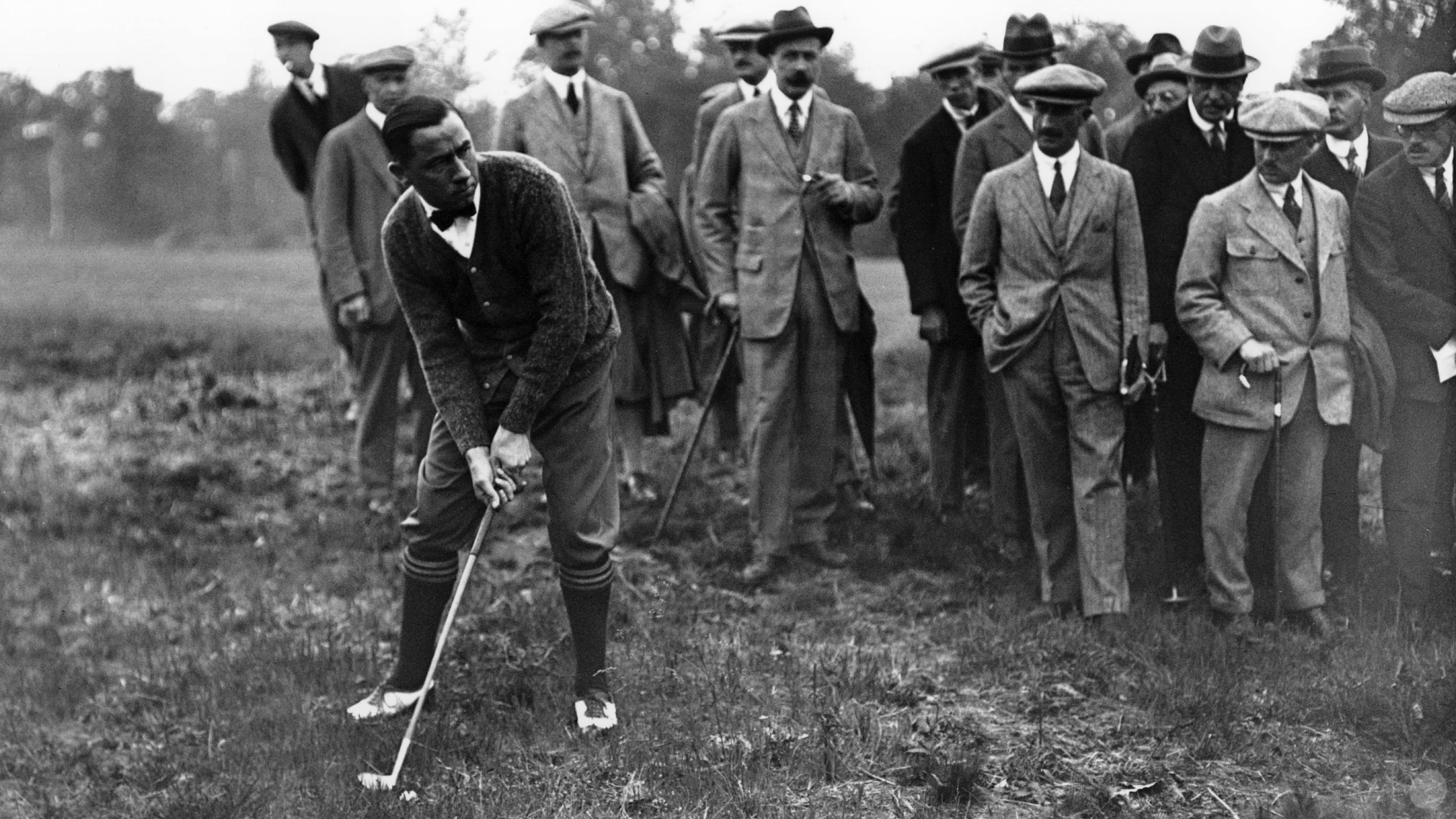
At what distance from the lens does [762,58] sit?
9.61 meters

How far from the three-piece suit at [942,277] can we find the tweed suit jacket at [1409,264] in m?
1.97

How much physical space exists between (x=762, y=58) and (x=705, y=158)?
74.3 inches

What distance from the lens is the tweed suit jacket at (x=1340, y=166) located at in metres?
7.30

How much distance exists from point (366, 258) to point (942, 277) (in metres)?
3.11

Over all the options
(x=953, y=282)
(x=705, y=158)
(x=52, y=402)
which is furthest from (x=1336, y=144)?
(x=52, y=402)

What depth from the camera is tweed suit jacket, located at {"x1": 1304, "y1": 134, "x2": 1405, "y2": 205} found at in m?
7.30

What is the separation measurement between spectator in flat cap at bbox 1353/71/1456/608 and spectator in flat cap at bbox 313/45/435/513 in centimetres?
469

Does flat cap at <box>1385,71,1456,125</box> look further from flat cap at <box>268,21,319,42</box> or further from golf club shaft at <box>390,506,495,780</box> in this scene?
flat cap at <box>268,21,319,42</box>

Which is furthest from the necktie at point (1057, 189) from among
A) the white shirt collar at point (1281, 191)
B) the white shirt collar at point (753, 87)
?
the white shirt collar at point (753, 87)

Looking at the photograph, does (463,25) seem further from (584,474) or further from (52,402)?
(584,474)

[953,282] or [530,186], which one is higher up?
[530,186]

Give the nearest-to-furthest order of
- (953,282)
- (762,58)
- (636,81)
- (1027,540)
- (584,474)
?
(584,474) → (1027,540) → (953,282) → (762,58) → (636,81)

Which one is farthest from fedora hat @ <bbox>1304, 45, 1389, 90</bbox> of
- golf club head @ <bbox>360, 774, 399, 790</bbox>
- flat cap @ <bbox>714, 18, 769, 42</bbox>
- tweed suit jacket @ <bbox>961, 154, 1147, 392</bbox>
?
golf club head @ <bbox>360, 774, 399, 790</bbox>

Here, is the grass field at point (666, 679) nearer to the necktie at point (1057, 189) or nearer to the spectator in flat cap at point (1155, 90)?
the necktie at point (1057, 189)
